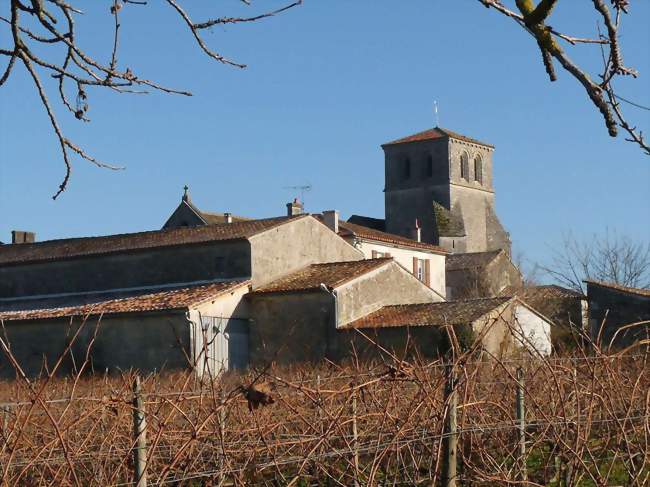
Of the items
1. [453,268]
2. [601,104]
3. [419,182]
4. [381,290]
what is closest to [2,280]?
[381,290]

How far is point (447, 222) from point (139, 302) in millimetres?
40478

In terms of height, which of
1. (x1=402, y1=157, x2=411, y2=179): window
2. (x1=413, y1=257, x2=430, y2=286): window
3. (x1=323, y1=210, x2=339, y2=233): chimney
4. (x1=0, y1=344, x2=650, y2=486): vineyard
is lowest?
(x1=0, y1=344, x2=650, y2=486): vineyard

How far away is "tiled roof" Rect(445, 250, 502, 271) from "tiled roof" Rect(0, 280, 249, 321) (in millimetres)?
23655

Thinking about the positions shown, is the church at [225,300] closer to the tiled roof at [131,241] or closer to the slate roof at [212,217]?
the tiled roof at [131,241]

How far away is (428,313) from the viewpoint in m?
28.4

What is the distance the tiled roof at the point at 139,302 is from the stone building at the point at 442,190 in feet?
124

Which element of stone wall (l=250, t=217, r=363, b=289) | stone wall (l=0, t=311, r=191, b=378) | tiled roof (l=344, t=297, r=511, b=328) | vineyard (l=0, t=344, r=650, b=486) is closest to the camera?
vineyard (l=0, t=344, r=650, b=486)

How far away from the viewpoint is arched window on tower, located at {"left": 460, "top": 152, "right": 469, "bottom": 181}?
7256 centimetres

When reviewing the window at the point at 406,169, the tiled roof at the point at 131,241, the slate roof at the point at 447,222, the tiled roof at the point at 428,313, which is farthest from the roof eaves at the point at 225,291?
the window at the point at 406,169

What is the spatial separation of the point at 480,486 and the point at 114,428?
277 cm

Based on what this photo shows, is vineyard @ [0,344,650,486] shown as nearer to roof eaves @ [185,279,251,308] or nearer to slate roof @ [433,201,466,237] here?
roof eaves @ [185,279,251,308]

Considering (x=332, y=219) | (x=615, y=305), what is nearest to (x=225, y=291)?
(x=615, y=305)

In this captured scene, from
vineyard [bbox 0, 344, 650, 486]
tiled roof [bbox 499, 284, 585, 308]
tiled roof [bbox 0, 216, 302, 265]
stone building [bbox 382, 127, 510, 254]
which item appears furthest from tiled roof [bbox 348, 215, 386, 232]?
vineyard [bbox 0, 344, 650, 486]

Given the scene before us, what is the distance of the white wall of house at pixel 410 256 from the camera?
4809 centimetres
